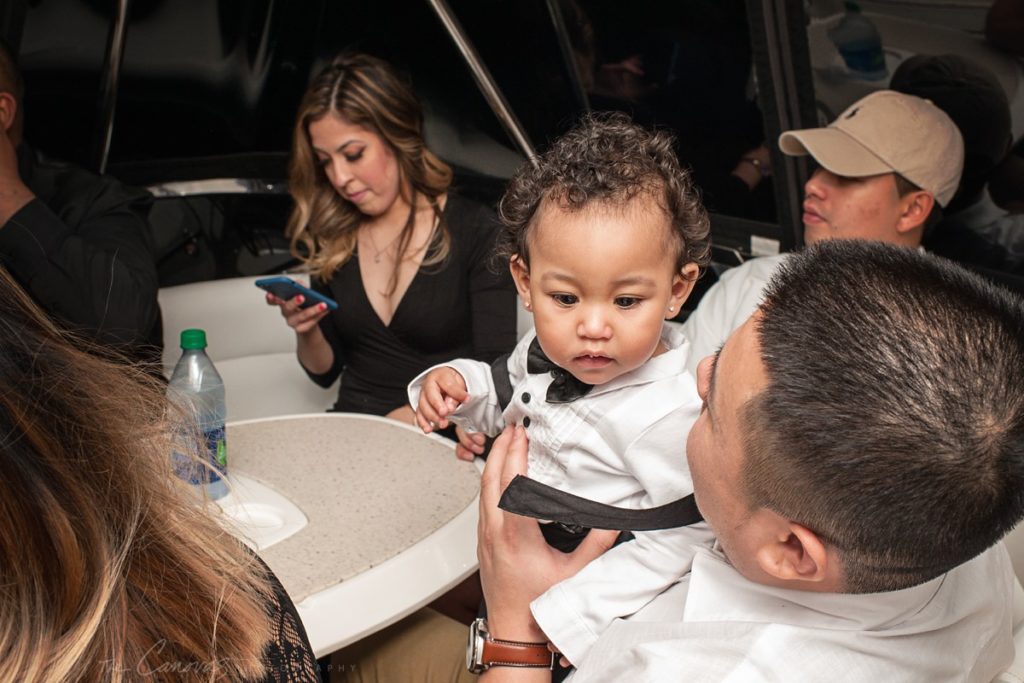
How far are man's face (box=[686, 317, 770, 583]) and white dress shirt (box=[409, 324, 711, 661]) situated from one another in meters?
0.16

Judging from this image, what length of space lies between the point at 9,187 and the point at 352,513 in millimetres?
1340

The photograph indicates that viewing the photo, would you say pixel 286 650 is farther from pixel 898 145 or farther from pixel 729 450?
pixel 898 145

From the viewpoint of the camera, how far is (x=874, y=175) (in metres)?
2.28

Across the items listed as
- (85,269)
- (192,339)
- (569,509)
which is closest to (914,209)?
(569,509)

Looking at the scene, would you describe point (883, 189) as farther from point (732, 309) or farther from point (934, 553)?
point (934, 553)

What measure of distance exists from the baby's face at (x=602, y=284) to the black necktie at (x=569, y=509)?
202 mm

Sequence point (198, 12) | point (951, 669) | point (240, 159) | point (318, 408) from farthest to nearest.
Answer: point (240, 159) < point (198, 12) < point (318, 408) < point (951, 669)

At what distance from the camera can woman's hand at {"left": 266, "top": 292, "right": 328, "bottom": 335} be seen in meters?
2.39

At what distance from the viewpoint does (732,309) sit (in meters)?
2.37

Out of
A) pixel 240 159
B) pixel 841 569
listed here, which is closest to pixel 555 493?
pixel 841 569

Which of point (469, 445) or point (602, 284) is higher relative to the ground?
point (602, 284)

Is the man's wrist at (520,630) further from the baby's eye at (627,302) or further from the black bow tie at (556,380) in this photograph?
the baby's eye at (627,302)

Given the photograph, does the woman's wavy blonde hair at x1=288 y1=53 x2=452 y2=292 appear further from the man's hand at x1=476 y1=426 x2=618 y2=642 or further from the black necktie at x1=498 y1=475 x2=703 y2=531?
the black necktie at x1=498 y1=475 x2=703 y2=531

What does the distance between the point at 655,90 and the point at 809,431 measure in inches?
82.9
